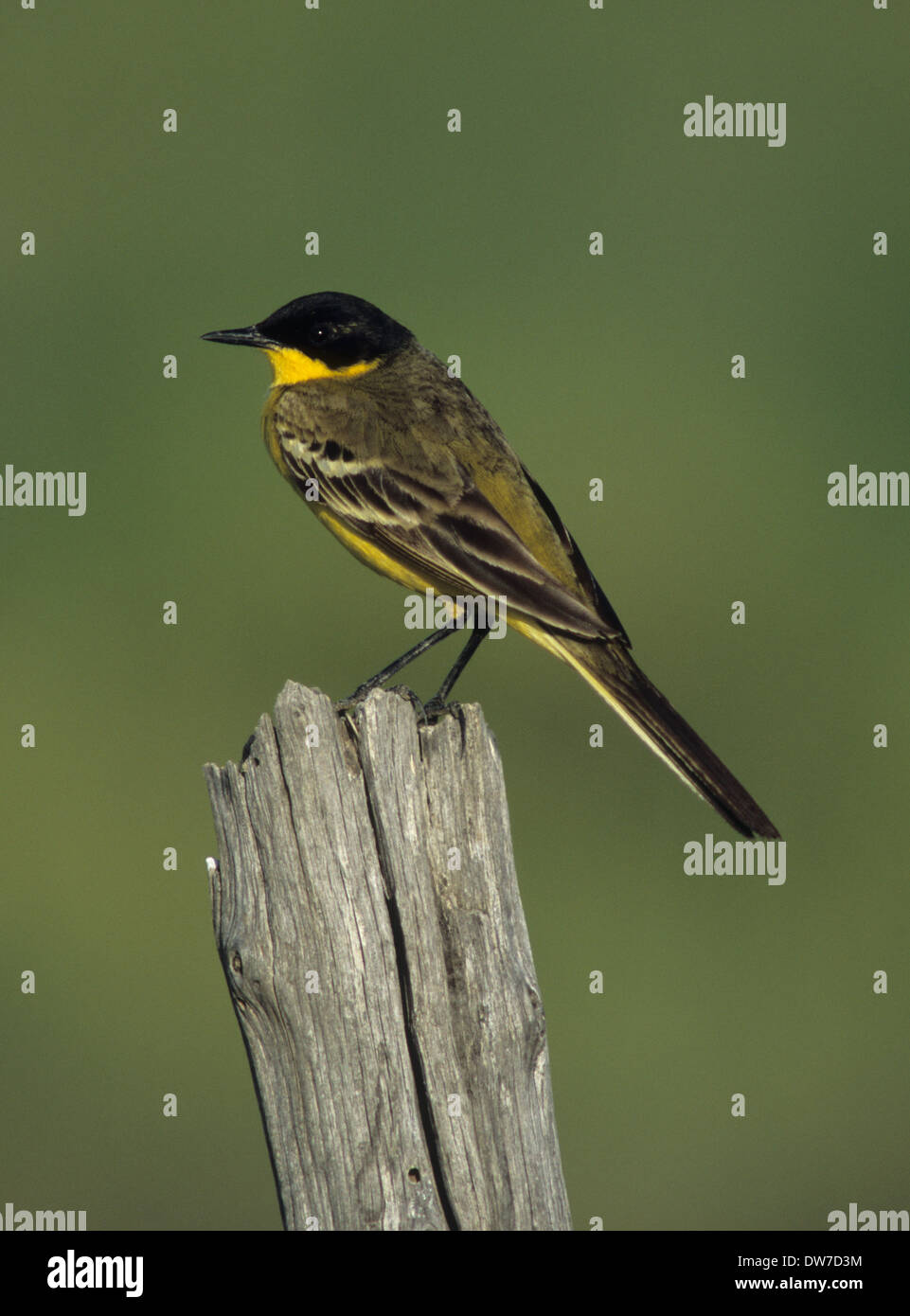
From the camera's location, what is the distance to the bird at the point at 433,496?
733 centimetres

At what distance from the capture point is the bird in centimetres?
733

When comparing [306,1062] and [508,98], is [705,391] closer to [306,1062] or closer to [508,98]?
[508,98]

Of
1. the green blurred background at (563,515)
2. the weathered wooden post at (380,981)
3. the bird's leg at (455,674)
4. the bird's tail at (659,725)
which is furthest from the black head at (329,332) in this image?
the green blurred background at (563,515)

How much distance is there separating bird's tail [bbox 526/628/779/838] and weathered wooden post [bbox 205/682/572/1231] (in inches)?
55.4

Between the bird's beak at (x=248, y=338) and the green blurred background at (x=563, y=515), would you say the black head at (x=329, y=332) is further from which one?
the green blurred background at (x=563, y=515)

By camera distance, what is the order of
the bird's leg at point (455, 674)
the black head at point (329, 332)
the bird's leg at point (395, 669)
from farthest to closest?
the black head at point (329, 332) → the bird's leg at point (455, 674) → the bird's leg at point (395, 669)

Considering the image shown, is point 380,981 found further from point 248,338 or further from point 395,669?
point 248,338

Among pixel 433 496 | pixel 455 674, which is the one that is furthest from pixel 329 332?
pixel 455 674

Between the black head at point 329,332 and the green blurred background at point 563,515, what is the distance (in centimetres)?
499

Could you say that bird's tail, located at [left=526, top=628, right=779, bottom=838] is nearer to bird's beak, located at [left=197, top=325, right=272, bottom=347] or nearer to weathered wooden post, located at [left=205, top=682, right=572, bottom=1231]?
weathered wooden post, located at [left=205, top=682, right=572, bottom=1231]

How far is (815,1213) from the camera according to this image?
11.1 m

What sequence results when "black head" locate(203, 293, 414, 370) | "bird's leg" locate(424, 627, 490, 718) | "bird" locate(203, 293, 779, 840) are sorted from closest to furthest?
"bird's leg" locate(424, 627, 490, 718) → "bird" locate(203, 293, 779, 840) → "black head" locate(203, 293, 414, 370)

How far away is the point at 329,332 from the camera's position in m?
A: 8.85

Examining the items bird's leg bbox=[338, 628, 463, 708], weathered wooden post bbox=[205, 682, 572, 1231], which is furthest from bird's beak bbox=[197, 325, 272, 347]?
weathered wooden post bbox=[205, 682, 572, 1231]
